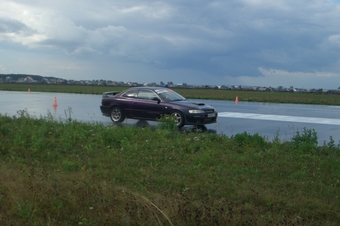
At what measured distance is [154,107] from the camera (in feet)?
49.3

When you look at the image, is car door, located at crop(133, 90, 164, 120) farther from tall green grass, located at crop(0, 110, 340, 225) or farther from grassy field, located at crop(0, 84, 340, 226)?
tall green grass, located at crop(0, 110, 340, 225)

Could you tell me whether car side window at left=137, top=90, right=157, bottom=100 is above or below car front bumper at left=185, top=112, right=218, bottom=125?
above

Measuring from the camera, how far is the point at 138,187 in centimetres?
679

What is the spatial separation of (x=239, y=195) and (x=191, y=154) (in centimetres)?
290

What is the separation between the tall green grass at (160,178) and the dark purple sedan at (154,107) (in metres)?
2.64

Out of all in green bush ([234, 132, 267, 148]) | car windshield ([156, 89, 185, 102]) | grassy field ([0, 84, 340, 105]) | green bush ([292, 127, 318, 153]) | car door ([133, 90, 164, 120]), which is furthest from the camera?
grassy field ([0, 84, 340, 105])

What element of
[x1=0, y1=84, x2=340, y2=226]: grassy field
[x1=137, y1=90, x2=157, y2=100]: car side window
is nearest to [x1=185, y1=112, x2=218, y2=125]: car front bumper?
[x1=137, y1=90, x2=157, y2=100]: car side window

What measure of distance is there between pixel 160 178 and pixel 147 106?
8.09m

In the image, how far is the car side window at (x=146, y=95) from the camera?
15367mm

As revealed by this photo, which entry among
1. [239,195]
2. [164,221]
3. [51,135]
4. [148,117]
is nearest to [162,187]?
[239,195]

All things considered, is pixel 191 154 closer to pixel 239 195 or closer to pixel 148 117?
pixel 239 195

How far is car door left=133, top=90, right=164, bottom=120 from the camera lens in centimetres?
1499

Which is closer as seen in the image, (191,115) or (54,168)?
(54,168)

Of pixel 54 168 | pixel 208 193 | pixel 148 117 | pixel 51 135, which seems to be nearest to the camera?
pixel 208 193
